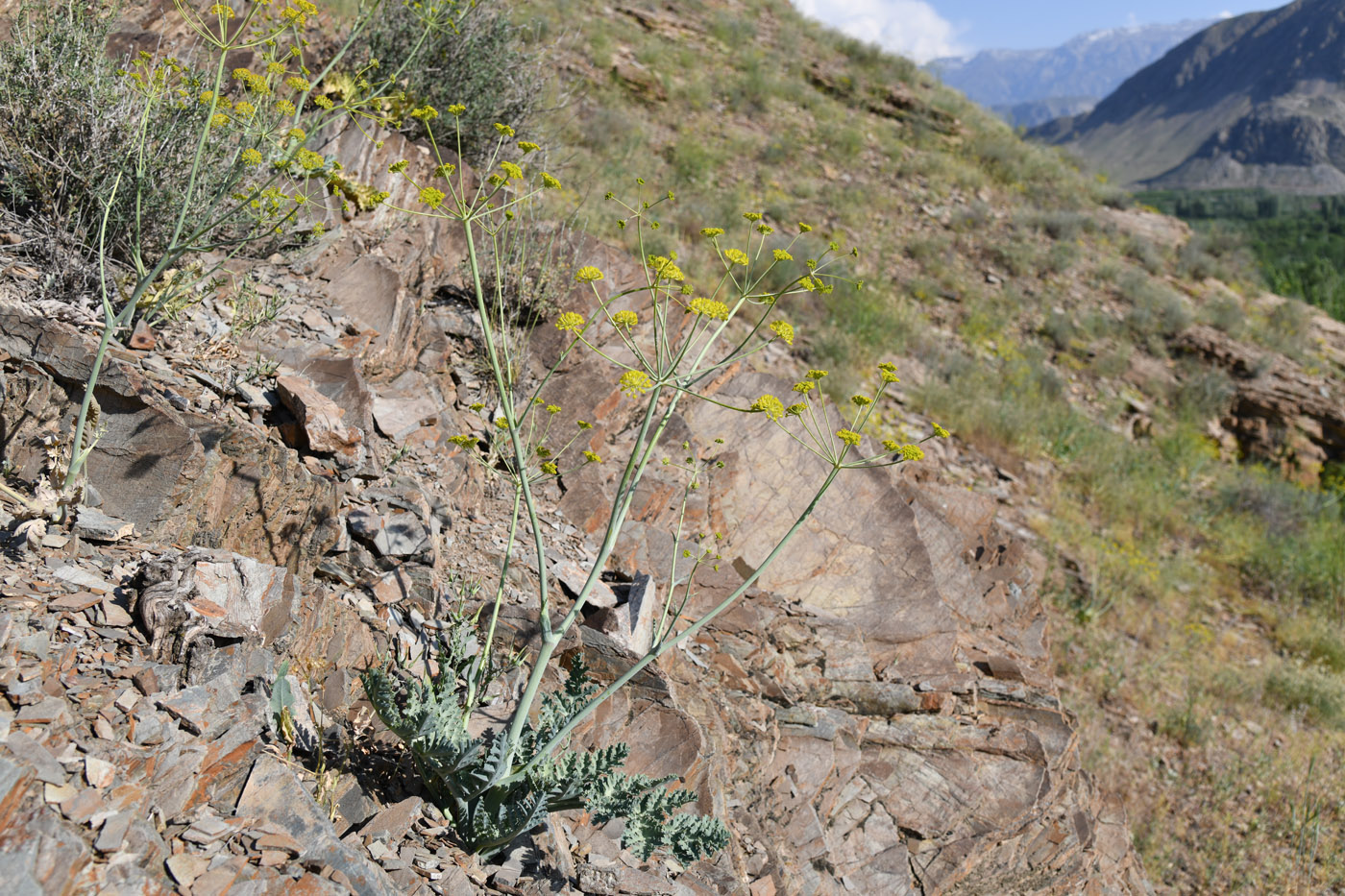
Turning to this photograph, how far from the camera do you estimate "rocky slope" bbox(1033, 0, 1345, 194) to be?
7794 cm

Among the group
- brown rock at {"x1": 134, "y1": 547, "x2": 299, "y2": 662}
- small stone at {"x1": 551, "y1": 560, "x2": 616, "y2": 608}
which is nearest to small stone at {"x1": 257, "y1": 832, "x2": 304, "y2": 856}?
brown rock at {"x1": 134, "y1": 547, "x2": 299, "y2": 662}

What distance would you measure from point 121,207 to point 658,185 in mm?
6419

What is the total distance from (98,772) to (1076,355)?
10518 mm

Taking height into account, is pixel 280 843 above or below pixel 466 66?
below

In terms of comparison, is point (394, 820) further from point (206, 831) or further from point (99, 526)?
point (99, 526)

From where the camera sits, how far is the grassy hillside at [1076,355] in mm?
5664

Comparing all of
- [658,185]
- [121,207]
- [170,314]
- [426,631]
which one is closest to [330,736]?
[426,631]

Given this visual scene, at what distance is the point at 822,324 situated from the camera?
26.2 ft

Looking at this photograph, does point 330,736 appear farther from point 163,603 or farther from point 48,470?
point 48,470

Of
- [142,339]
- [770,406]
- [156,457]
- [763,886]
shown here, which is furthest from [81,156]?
[763,886]

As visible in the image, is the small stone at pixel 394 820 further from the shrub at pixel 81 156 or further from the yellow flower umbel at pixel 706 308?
the shrub at pixel 81 156

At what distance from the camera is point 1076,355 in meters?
9.82

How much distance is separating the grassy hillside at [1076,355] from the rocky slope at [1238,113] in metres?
66.3

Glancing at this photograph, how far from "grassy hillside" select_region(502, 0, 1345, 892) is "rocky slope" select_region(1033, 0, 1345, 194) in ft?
217
